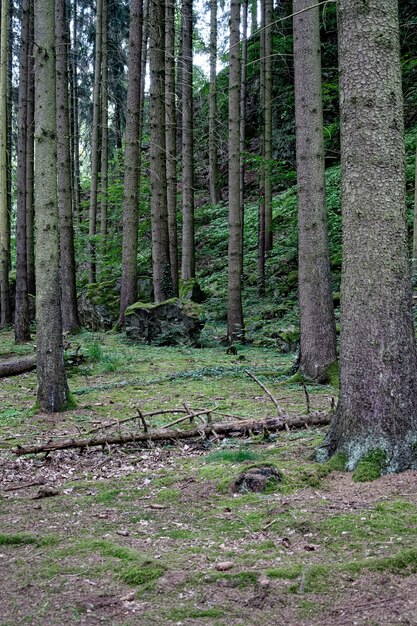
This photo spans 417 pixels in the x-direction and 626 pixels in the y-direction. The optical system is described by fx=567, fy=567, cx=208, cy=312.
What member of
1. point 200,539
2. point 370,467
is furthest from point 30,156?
point 200,539

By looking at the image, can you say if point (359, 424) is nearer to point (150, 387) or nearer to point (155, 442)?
point (155, 442)

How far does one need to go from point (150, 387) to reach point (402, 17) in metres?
21.9

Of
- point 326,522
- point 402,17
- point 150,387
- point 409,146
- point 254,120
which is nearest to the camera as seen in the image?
point 326,522

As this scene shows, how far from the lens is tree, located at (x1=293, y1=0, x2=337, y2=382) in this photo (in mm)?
8547

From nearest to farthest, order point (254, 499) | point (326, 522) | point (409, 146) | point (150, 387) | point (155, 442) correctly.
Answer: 1. point (326, 522)
2. point (254, 499)
3. point (155, 442)
4. point (150, 387)
5. point (409, 146)

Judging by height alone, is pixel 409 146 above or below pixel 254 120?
below

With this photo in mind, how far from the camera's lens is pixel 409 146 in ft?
62.7

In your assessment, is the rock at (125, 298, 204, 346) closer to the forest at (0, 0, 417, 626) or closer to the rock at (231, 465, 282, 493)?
the forest at (0, 0, 417, 626)

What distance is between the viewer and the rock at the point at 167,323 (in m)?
14.7

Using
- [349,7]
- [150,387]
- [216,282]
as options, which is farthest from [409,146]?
[349,7]

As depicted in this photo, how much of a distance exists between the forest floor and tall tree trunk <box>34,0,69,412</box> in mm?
1571

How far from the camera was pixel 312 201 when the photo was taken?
8609mm

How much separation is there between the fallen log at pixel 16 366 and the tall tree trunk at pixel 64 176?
512 centimetres

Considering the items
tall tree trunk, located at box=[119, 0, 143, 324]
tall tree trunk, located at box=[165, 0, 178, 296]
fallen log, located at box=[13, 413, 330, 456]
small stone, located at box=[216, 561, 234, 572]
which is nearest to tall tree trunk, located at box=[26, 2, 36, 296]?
tall tree trunk, located at box=[119, 0, 143, 324]
